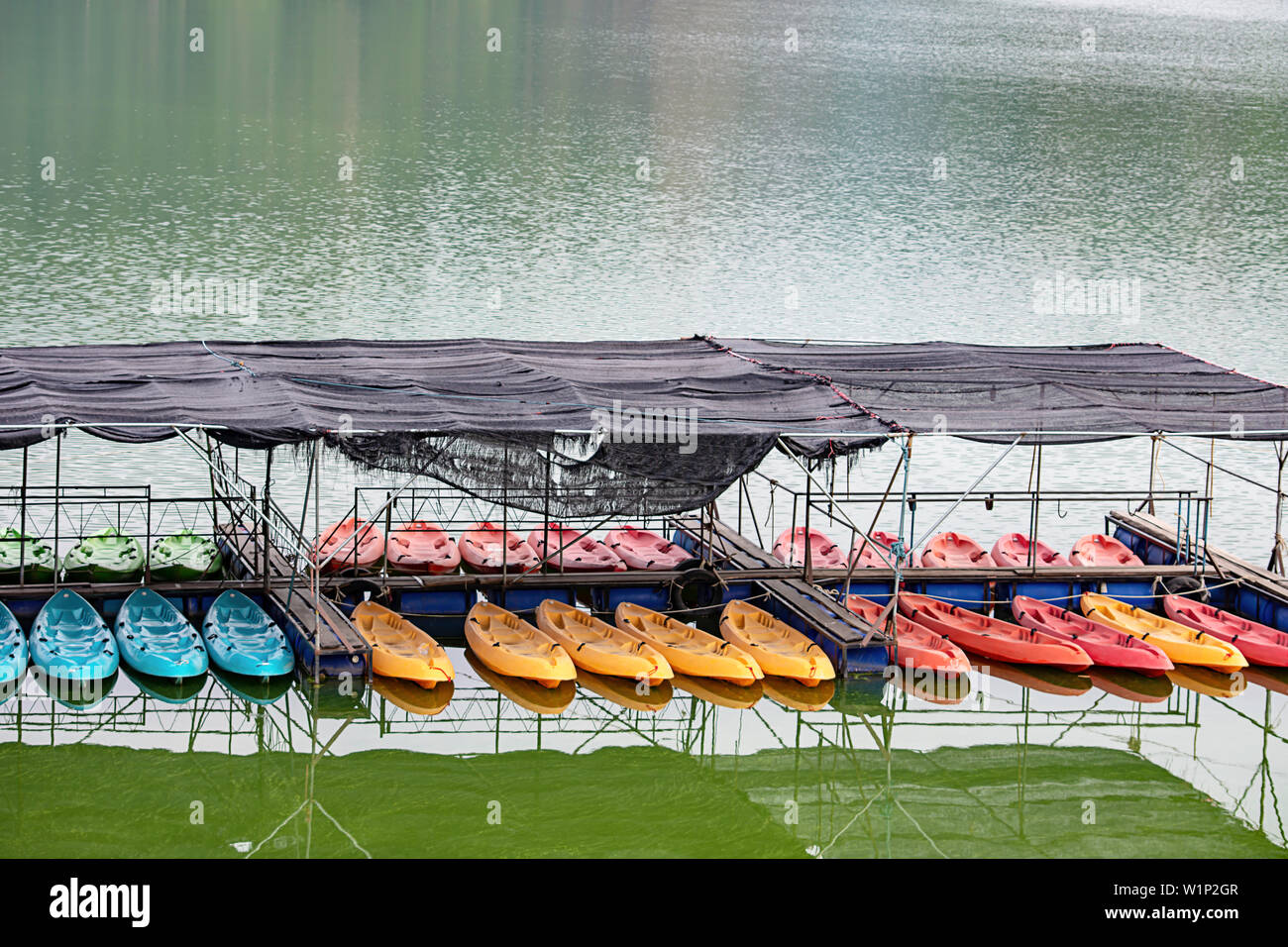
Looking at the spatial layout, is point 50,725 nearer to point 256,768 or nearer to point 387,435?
point 256,768

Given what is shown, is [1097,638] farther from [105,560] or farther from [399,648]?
[105,560]

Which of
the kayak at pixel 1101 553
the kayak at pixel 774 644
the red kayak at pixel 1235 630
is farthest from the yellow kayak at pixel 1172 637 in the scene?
the kayak at pixel 774 644

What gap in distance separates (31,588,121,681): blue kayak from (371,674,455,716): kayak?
130 inches

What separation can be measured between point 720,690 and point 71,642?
324 inches

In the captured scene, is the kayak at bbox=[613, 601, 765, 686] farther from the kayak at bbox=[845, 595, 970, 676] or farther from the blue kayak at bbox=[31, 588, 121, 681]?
the blue kayak at bbox=[31, 588, 121, 681]

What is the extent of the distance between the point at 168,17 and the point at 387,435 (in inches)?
3159

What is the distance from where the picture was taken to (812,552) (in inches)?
1062

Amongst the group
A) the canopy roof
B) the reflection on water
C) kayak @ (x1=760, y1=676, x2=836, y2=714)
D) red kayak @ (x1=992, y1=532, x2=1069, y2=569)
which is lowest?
the reflection on water

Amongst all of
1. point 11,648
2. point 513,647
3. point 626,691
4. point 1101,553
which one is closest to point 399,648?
point 513,647

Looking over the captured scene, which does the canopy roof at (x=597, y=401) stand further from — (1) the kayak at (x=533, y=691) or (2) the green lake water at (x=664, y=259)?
(1) the kayak at (x=533, y=691)

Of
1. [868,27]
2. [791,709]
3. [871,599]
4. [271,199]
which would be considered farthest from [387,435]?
[868,27]

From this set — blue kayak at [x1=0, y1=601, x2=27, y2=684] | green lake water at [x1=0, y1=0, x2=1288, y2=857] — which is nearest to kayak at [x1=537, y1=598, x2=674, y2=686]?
green lake water at [x1=0, y1=0, x2=1288, y2=857]

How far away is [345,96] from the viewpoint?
76.4 m

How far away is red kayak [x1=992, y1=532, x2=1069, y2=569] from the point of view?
26875 millimetres
